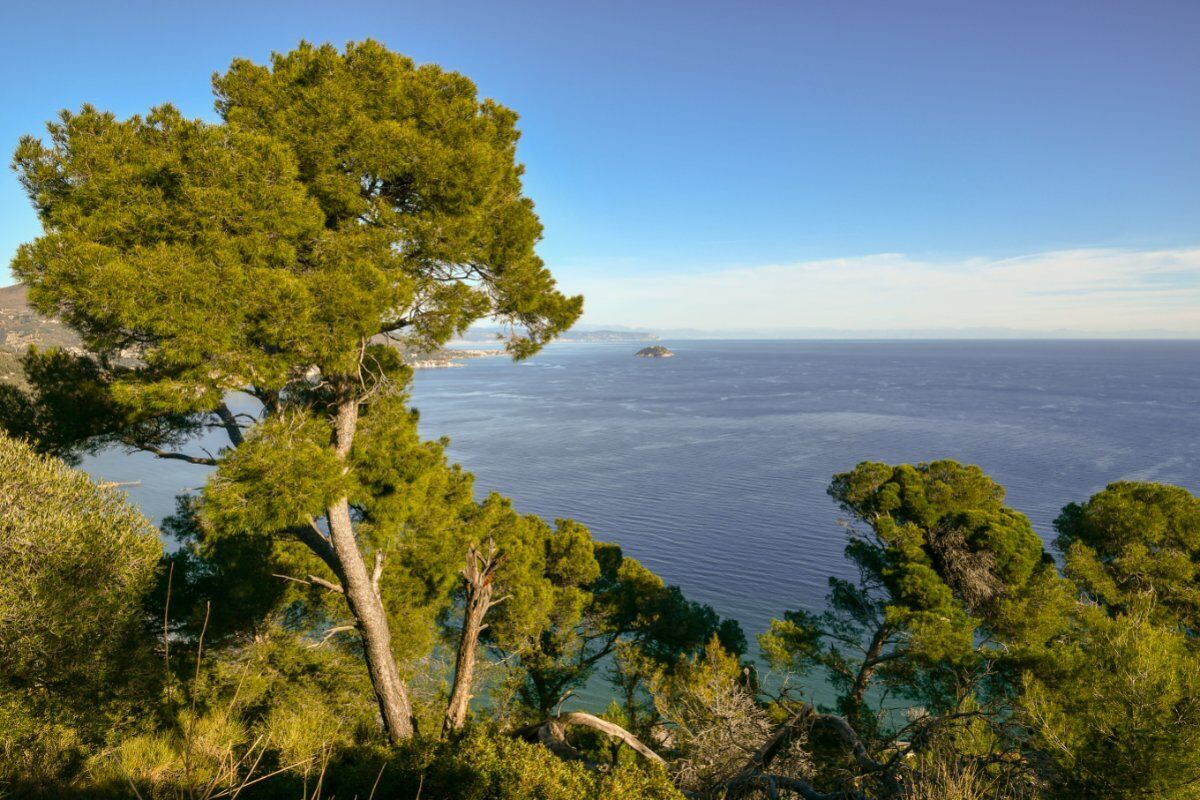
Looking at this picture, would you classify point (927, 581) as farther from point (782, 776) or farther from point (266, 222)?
point (266, 222)

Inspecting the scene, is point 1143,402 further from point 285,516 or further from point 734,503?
point 285,516

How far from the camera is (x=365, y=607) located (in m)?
7.29

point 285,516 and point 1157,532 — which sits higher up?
point 285,516

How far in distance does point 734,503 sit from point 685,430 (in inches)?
1008

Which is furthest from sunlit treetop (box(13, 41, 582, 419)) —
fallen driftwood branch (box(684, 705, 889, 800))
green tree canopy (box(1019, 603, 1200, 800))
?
green tree canopy (box(1019, 603, 1200, 800))

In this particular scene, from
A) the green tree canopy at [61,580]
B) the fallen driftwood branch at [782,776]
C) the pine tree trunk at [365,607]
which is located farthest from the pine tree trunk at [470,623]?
the green tree canopy at [61,580]

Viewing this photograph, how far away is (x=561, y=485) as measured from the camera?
41062mm

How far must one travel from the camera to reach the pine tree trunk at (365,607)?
23.1 feet

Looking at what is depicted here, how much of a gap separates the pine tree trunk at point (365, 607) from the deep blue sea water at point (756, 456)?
711 inches

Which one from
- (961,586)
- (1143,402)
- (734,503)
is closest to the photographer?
(961,586)

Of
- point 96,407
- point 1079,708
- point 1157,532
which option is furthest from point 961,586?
point 96,407

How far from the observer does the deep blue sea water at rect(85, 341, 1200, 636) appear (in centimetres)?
3006

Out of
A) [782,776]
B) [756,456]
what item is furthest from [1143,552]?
[756,456]

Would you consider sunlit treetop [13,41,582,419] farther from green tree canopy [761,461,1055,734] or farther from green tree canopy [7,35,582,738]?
green tree canopy [761,461,1055,734]
